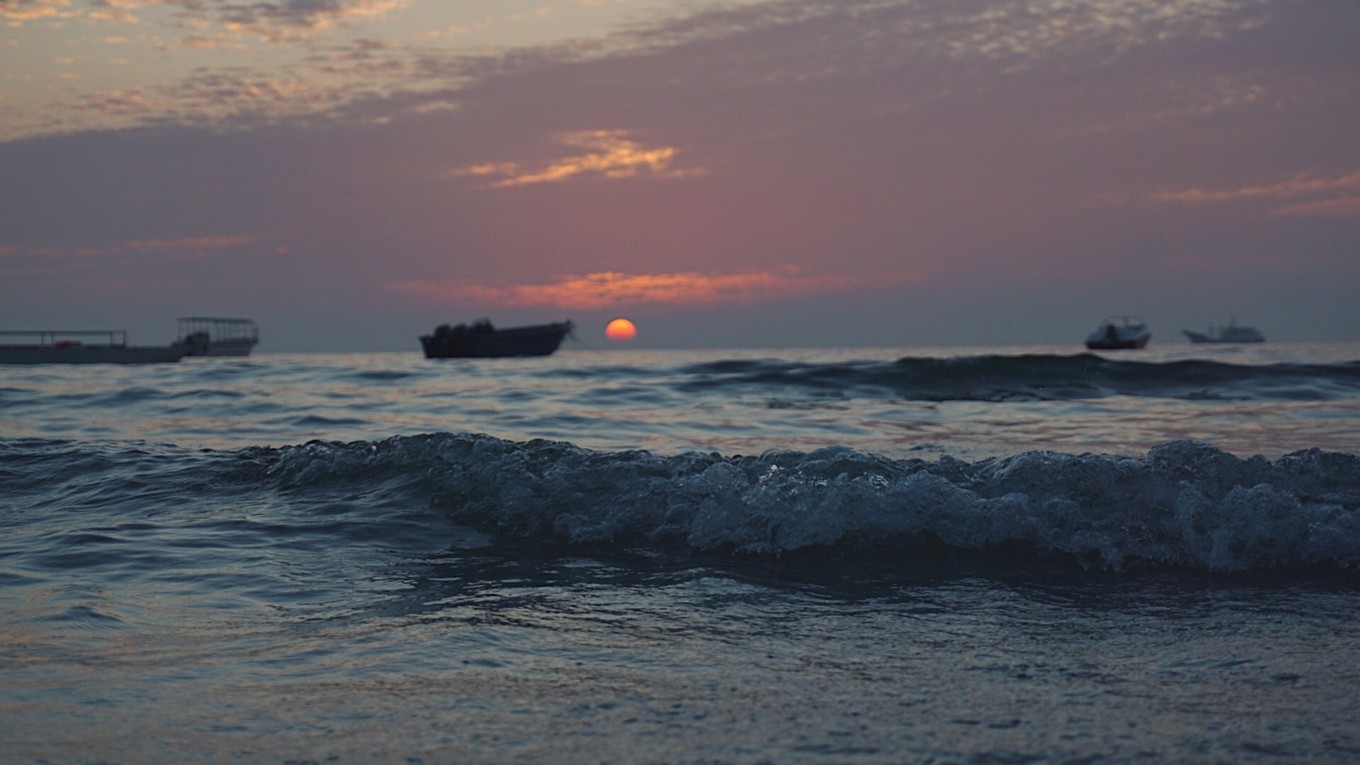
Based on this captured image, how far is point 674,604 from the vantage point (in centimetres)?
443

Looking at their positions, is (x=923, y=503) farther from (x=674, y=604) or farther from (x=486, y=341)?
(x=486, y=341)

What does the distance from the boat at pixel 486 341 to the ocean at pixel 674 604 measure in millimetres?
63837

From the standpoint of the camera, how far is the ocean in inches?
110

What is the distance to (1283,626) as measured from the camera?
3988mm

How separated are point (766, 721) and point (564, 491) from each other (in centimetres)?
404

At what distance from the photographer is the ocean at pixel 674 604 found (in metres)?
2.79

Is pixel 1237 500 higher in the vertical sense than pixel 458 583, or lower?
higher

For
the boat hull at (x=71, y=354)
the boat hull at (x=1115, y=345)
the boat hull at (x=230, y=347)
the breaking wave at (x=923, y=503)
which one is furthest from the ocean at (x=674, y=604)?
the boat hull at (x=230, y=347)

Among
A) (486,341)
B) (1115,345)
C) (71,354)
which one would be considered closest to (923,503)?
(71,354)

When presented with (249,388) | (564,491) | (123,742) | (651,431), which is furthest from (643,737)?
(249,388)

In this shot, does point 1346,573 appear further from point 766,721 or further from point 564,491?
point 564,491

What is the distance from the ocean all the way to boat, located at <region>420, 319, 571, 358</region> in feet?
209

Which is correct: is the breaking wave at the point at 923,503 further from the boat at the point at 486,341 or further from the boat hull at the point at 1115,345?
the boat hull at the point at 1115,345

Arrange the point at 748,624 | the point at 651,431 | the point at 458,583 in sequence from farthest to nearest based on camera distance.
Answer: the point at 651,431 < the point at 458,583 < the point at 748,624
